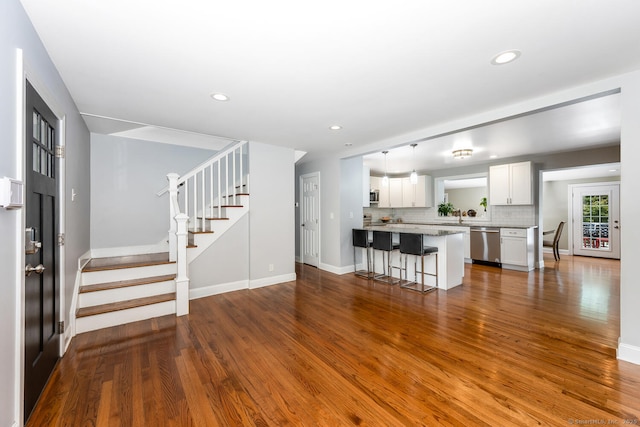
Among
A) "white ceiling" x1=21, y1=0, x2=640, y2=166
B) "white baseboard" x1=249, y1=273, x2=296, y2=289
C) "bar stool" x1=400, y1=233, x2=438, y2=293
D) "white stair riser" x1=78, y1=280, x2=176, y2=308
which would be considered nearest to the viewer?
"white ceiling" x1=21, y1=0, x2=640, y2=166

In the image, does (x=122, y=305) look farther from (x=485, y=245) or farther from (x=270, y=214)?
(x=485, y=245)

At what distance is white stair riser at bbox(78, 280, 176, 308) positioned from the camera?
3.01 metres

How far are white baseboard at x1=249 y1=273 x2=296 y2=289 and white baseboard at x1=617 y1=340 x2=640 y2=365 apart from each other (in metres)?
3.97

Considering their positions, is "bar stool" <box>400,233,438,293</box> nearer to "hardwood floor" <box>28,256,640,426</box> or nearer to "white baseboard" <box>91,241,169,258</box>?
"hardwood floor" <box>28,256,640,426</box>

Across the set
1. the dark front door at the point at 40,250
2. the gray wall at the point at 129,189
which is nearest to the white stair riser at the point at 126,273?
the dark front door at the point at 40,250

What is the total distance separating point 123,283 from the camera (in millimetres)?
3258

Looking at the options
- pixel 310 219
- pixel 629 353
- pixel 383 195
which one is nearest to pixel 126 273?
pixel 310 219

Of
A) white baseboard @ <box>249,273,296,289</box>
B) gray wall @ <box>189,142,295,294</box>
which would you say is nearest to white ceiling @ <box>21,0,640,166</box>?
gray wall @ <box>189,142,295,294</box>

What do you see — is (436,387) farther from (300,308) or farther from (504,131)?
(504,131)

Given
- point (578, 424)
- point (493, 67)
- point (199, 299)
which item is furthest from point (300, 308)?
point (493, 67)

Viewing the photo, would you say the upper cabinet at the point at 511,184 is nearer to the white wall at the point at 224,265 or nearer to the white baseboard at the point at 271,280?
the white baseboard at the point at 271,280

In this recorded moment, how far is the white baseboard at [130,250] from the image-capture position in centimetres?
426

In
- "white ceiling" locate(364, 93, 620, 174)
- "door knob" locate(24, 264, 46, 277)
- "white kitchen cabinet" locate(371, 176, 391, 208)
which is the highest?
"white ceiling" locate(364, 93, 620, 174)

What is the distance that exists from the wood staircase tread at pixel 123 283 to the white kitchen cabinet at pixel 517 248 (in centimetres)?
624
